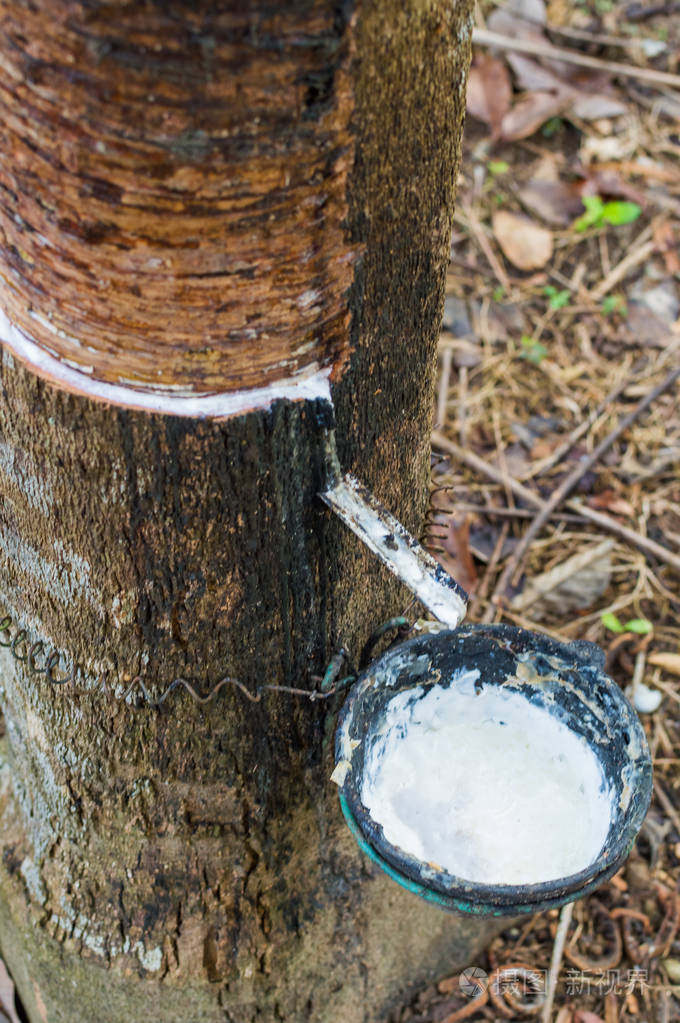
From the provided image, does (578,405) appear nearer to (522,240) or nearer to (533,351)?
(533,351)

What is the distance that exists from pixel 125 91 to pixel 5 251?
341mm

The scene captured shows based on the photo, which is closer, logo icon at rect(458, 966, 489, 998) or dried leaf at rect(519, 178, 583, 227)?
logo icon at rect(458, 966, 489, 998)

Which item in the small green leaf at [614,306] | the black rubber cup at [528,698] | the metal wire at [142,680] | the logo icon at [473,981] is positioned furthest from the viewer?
the small green leaf at [614,306]

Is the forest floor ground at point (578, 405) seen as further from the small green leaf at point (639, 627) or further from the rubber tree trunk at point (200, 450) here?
the rubber tree trunk at point (200, 450)

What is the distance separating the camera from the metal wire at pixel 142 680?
1.61 meters

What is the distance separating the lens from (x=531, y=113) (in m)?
3.97

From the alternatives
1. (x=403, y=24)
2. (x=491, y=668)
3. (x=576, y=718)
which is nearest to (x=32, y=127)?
(x=403, y=24)

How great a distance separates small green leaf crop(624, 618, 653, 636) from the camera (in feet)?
8.95

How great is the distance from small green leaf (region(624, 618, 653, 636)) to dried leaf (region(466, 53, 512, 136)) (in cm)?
221

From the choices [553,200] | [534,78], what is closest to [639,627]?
[553,200]

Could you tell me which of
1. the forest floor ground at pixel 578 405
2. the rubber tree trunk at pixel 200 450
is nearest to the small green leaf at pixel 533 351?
the forest floor ground at pixel 578 405

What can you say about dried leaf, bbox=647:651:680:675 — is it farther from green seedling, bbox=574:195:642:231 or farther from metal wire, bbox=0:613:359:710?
green seedling, bbox=574:195:642:231

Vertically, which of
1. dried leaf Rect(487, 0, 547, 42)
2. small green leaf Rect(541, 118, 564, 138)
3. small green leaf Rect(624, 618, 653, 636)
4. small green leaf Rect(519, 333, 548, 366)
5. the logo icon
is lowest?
the logo icon

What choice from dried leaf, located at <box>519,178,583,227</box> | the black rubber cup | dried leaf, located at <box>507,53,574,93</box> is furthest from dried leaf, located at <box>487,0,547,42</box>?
the black rubber cup
